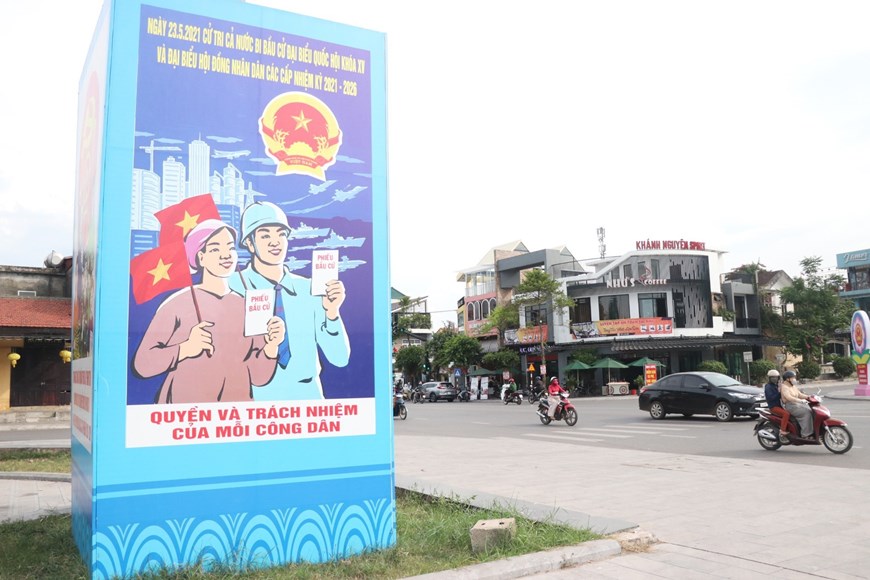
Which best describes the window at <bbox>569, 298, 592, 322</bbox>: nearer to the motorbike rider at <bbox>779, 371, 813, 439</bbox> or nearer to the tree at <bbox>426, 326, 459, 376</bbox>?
the tree at <bbox>426, 326, 459, 376</bbox>

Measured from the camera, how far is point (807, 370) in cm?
4862

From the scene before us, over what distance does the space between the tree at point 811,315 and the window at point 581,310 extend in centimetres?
1534

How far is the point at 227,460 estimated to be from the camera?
184 inches

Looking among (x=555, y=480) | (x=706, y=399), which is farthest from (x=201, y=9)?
(x=706, y=399)

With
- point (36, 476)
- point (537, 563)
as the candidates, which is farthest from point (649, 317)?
point (537, 563)

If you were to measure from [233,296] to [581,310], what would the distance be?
1698 inches

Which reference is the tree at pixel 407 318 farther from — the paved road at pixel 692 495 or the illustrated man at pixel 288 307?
the illustrated man at pixel 288 307

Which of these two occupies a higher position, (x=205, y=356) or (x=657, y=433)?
(x=205, y=356)

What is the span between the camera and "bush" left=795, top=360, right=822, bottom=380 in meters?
48.6

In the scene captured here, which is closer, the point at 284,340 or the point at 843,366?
the point at 284,340

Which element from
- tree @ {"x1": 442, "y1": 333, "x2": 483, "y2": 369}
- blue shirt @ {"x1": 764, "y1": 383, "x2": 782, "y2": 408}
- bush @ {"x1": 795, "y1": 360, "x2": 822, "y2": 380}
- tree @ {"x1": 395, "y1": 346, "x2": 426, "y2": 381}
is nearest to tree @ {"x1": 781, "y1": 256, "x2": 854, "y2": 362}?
bush @ {"x1": 795, "y1": 360, "x2": 822, "y2": 380}

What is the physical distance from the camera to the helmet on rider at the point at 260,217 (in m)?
4.84

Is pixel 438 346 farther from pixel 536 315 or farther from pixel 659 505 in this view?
pixel 659 505

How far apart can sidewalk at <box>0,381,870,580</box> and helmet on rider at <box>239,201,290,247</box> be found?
262 centimetres
